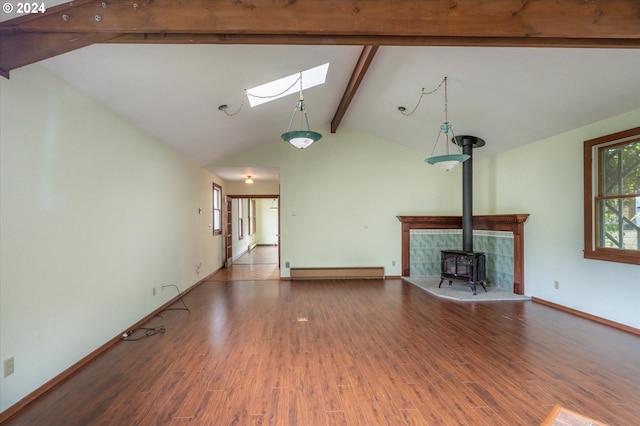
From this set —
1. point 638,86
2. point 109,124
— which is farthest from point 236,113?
point 638,86

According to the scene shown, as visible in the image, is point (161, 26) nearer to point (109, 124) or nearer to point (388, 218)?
point (109, 124)

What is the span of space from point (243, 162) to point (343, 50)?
10.9 ft

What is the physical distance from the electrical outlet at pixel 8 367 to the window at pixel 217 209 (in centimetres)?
499

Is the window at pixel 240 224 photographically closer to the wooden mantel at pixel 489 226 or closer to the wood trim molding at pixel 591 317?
the wooden mantel at pixel 489 226

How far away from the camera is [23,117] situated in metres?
2.01

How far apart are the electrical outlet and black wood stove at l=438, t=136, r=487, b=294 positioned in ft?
17.7

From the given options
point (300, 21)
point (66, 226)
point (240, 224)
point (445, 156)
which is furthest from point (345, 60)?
point (240, 224)

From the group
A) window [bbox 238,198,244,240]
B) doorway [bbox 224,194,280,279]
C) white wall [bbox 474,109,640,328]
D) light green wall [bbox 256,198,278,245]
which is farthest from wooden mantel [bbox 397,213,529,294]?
light green wall [bbox 256,198,278,245]

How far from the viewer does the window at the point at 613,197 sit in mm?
3250

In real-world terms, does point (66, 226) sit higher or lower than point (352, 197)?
lower

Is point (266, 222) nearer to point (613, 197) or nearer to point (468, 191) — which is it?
point (468, 191)

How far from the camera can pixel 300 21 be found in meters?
1.84

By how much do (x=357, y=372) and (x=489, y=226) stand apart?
4295 mm

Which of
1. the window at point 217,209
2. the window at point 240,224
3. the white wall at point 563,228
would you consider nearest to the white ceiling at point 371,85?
the white wall at point 563,228
